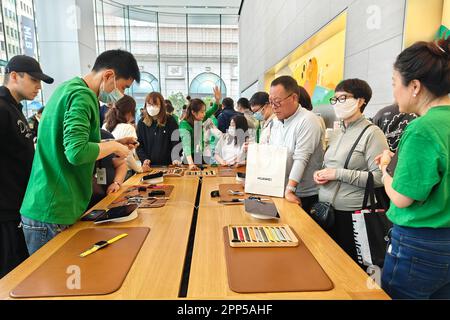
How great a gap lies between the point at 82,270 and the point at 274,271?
661 mm

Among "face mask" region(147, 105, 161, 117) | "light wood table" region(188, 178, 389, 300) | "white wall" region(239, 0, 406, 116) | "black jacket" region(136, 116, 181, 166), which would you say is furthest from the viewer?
"black jacket" region(136, 116, 181, 166)

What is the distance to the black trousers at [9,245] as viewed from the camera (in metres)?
1.55

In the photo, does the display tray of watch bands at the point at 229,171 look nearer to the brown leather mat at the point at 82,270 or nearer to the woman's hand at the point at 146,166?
the woman's hand at the point at 146,166

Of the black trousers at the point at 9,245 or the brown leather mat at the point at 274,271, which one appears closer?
the brown leather mat at the point at 274,271

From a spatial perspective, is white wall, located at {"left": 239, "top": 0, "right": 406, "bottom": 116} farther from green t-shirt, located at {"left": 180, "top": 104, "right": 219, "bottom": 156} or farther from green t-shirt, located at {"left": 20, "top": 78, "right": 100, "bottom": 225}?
green t-shirt, located at {"left": 20, "top": 78, "right": 100, "bottom": 225}

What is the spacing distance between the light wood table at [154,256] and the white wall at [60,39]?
549 centimetres

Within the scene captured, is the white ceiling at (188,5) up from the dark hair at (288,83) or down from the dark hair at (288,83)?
up

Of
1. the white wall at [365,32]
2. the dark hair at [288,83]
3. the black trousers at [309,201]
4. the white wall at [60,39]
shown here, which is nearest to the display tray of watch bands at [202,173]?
the black trousers at [309,201]

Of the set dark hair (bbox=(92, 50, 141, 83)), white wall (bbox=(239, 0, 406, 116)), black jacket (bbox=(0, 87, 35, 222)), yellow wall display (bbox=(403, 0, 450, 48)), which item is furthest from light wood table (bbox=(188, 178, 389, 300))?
yellow wall display (bbox=(403, 0, 450, 48))

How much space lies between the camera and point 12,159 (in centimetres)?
160

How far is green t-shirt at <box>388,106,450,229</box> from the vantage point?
895 mm

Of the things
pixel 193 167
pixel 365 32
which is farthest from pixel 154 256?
pixel 365 32

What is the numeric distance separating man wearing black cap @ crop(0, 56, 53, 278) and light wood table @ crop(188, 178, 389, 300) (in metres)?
1.07
